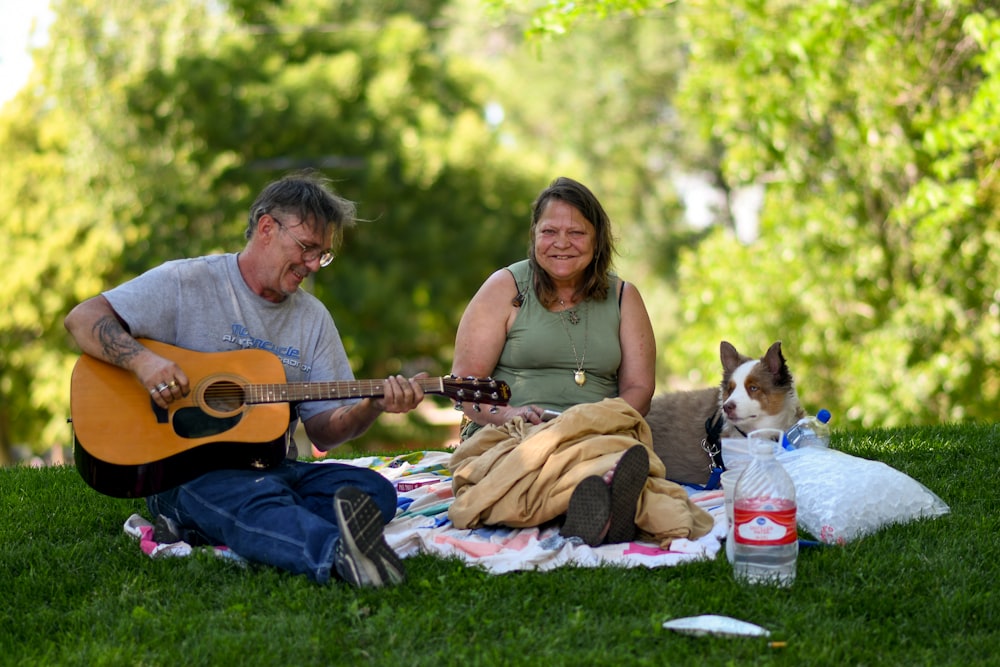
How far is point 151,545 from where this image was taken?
354cm

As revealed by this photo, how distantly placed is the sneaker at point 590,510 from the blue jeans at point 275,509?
0.74 metres

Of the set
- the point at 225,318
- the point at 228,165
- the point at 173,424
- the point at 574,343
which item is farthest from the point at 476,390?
the point at 228,165

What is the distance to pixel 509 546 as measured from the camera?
352cm

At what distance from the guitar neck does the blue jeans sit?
0.89 feet

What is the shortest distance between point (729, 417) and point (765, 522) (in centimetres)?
147

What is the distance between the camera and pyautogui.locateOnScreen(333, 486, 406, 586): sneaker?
3.01 meters

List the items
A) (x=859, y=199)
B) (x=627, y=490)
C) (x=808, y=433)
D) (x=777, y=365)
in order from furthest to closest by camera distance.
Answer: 1. (x=859, y=199)
2. (x=777, y=365)
3. (x=808, y=433)
4. (x=627, y=490)

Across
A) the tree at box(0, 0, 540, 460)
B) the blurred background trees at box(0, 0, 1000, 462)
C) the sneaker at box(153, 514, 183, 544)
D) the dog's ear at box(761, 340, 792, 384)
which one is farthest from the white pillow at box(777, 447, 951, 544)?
the tree at box(0, 0, 540, 460)

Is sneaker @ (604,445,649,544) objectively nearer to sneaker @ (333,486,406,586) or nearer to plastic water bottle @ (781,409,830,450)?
sneaker @ (333,486,406,586)

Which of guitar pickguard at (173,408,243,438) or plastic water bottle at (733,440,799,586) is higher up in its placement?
guitar pickguard at (173,408,243,438)

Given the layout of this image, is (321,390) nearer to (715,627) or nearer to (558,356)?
(558,356)

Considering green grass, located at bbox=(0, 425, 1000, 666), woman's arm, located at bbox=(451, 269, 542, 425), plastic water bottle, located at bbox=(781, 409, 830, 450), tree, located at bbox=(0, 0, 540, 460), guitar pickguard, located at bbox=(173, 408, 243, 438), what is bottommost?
green grass, located at bbox=(0, 425, 1000, 666)

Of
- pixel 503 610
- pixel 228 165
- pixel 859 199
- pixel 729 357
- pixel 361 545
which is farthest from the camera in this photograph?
pixel 228 165

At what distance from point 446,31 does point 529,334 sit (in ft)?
71.9
